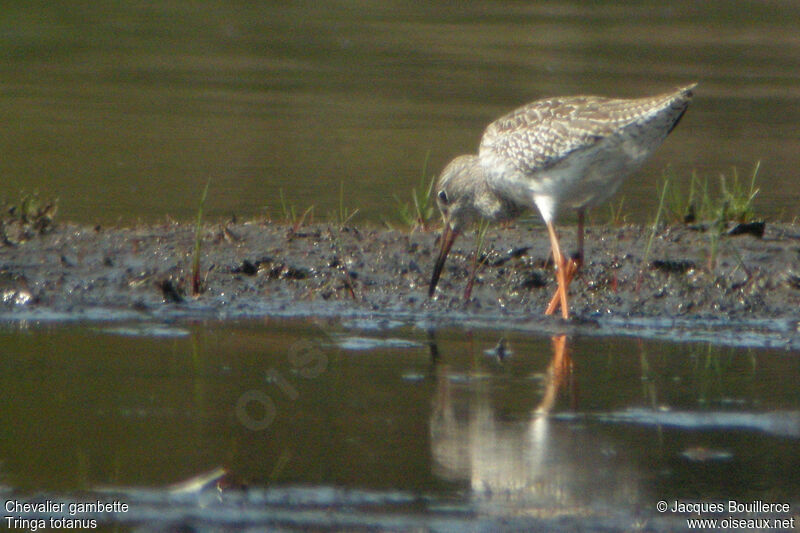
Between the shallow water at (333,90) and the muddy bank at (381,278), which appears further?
the shallow water at (333,90)

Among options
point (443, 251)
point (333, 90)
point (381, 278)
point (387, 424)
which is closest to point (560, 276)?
point (443, 251)

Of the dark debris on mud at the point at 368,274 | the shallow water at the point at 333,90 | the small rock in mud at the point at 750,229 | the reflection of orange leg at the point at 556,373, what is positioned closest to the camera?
the reflection of orange leg at the point at 556,373

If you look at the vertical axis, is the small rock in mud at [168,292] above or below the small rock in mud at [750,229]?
below

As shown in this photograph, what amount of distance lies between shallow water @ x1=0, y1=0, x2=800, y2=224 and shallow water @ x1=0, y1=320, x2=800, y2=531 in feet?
10.3

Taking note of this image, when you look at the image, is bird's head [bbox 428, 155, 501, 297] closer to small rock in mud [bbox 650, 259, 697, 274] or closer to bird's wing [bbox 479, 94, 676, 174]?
bird's wing [bbox 479, 94, 676, 174]

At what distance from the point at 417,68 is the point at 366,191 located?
7078 millimetres

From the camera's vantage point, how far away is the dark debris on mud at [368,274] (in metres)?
6.79

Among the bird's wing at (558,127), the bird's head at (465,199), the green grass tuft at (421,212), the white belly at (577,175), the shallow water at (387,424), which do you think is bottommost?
the shallow water at (387,424)

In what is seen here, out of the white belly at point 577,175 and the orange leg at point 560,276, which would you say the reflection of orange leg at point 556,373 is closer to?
the orange leg at point 560,276

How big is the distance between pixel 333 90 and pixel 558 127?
8.29m

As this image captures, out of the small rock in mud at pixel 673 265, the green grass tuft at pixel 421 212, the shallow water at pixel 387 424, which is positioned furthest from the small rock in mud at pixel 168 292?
the small rock in mud at pixel 673 265

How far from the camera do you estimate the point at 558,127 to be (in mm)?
6988

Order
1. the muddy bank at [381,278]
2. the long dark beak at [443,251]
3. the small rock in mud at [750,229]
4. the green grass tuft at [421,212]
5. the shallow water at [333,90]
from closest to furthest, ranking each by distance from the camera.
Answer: the muddy bank at [381,278], the long dark beak at [443,251], the small rock in mud at [750,229], the green grass tuft at [421,212], the shallow water at [333,90]

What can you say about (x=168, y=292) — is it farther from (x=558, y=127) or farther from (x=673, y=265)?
(x=673, y=265)
